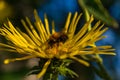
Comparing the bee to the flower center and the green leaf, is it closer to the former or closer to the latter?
the flower center

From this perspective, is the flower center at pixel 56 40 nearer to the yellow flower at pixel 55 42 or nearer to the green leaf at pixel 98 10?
the yellow flower at pixel 55 42

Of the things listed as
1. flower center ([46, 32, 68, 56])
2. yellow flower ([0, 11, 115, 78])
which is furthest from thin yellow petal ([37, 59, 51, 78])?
flower center ([46, 32, 68, 56])

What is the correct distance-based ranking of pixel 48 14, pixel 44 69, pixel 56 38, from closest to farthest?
A: pixel 44 69 → pixel 56 38 → pixel 48 14

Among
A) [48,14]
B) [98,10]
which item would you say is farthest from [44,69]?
[48,14]

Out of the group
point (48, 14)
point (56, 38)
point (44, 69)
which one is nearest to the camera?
point (44, 69)

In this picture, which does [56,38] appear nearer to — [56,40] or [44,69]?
[56,40]

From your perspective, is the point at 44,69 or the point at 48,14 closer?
the point at 44,69

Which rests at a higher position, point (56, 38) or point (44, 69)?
point (56, 38)
